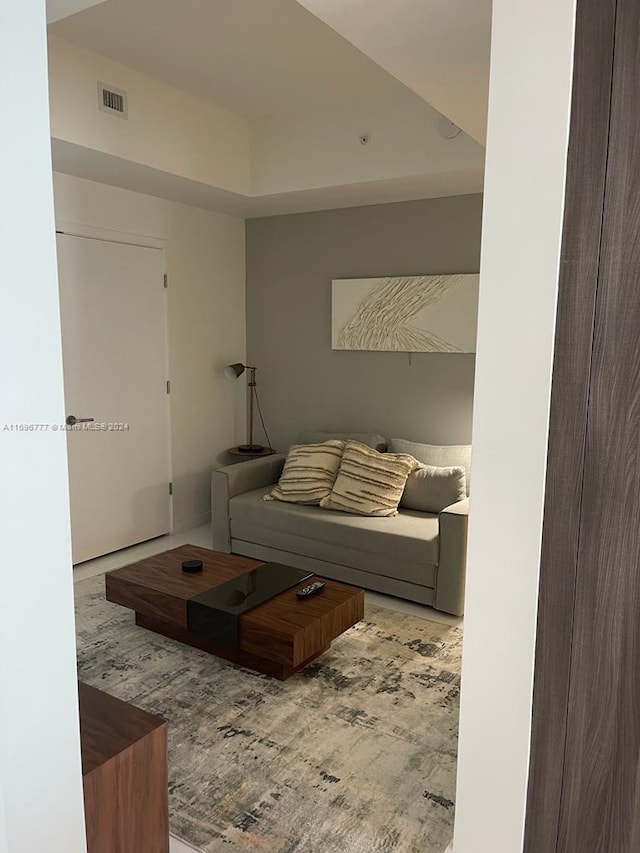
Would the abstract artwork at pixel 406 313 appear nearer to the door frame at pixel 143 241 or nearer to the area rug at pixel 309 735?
the door frame at pixel 143 241

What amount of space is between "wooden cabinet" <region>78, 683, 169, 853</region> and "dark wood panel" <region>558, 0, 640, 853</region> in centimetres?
102

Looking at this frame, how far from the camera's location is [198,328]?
4.89m

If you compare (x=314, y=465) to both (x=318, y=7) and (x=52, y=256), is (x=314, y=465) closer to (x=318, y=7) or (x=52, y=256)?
(x=318, y=7)

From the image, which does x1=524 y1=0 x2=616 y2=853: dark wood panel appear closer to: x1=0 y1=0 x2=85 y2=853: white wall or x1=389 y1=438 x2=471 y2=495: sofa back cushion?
x1=0 y1=0 x2=85 y2=853: white wall

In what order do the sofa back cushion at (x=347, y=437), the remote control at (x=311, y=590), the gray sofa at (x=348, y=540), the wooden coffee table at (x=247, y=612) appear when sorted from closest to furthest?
the wooden coffee table at (x=247, y=612)
the remote control at (x=311, y=590)
the gray sofa at (x=348, y=540)
the sofa back cushion at (x=347, y=437)

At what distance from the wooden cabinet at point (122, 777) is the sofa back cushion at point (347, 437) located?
292 cm

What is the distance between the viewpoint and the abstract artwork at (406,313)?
422 centimetres

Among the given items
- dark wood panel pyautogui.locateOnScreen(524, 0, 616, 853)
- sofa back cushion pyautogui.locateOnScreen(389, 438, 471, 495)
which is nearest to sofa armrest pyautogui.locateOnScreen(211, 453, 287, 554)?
sofa back cushion pyautogui.locateOnScreen(389, 438, 471, 495)

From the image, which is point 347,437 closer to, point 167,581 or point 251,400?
point 251,400

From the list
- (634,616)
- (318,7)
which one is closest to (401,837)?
(634,616)

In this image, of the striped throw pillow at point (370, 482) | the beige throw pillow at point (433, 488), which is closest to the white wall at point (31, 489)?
the striped throw pillow at point (370, 482)

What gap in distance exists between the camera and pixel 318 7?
1774 mm

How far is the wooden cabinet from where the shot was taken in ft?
4.97

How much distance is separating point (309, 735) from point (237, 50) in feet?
10.2
